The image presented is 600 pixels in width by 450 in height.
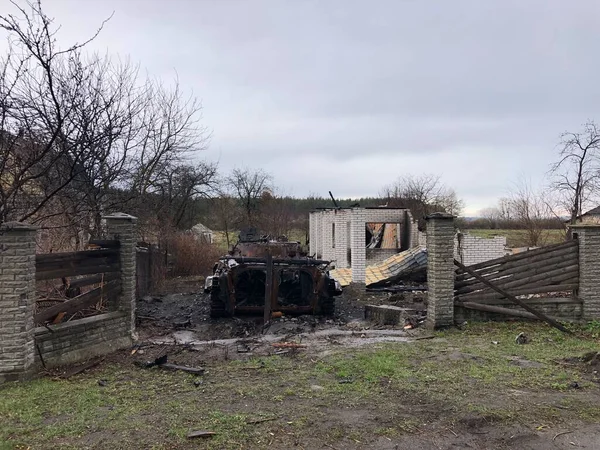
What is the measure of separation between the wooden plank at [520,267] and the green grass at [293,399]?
1.97 metres

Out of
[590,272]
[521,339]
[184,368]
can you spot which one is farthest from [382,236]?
[184,368]

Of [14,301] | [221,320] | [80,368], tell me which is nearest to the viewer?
[14,301]

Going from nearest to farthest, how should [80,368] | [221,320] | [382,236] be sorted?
1. [80,368]
2. [221,320]
3. [382,236]

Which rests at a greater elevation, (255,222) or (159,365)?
(255,222)

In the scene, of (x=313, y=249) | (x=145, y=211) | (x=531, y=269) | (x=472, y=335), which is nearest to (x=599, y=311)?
(x=531, y=269)

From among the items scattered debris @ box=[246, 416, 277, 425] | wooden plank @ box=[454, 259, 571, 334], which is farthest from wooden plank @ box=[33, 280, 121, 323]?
wooden plank @ box=[454, 259, 571, 334]

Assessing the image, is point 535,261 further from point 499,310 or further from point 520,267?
point 499,310

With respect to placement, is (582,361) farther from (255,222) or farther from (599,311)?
(255,222)

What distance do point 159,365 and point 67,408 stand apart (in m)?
1.62

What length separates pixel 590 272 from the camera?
844cm

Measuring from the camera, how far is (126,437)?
3.84 metres

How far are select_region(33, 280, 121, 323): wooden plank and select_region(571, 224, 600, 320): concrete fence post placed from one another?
26.9 feet

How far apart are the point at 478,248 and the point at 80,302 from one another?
14039 millimetres

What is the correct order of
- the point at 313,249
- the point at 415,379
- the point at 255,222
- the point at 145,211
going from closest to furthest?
the point at 415,379, the point at 145,211, the point at 313,249, the point at 255,222
